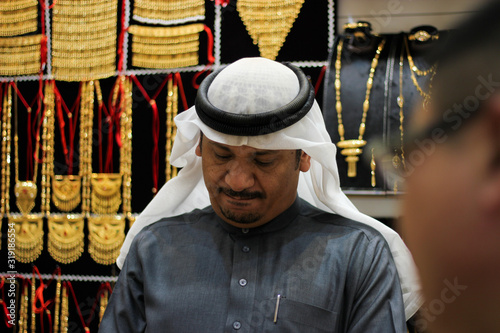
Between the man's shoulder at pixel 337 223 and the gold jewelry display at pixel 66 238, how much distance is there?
66.1 inches

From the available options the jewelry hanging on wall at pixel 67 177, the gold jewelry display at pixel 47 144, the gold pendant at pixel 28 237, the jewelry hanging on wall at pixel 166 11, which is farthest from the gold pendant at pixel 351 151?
the gold pendant at pixel 28 237

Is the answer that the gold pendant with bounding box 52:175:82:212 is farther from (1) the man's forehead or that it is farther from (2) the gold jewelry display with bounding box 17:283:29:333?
(1) the man's forehead

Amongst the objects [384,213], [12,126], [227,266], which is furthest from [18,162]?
[384,213]

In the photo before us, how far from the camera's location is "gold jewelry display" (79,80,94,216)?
2863 mm

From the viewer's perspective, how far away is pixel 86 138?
9.43 ft

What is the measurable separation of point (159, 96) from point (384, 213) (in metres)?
1.43

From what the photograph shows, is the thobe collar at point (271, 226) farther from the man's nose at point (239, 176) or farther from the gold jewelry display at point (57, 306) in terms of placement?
the gold jewelry display at point (57, 306)

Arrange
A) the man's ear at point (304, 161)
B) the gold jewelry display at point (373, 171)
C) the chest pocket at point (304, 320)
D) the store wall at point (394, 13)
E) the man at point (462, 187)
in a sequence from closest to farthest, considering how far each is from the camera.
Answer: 1. the man at point (462, 187)
2. the chest pocket at point (304, 320)
3. the man's ear at point (304, 161)
4. the gold jewelry display at point (373, 171)
5. the store wall at point (394, 13)

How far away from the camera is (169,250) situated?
1.67 meters

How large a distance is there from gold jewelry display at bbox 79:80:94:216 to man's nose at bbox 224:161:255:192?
5.26 feet

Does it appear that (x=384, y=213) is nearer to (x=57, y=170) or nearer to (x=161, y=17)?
(x=161, y=17)

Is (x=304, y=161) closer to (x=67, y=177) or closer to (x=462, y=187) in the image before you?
(x=462, y=187)

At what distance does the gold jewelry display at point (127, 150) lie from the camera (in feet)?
9.16

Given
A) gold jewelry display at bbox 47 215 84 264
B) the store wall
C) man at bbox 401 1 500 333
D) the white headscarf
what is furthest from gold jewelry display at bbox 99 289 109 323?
man at bbox 401 1 500 333
